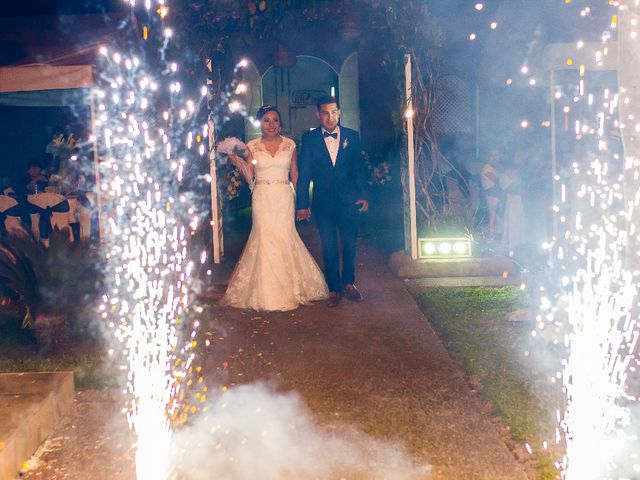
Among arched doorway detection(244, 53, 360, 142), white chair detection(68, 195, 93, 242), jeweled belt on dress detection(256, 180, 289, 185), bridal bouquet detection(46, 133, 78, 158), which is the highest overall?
arched doorway detection(244, 53, 360, 142)

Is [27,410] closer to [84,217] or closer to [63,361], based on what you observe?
[63,361]

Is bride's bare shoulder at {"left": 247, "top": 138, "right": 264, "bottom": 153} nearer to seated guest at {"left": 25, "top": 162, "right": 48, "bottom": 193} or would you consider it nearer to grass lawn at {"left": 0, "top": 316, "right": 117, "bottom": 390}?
grass lawn at {"left": 0, "top": 316, "right": 117, "bottom": 390}

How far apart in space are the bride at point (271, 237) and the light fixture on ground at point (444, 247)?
2249mm

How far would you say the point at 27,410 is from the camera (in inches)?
188

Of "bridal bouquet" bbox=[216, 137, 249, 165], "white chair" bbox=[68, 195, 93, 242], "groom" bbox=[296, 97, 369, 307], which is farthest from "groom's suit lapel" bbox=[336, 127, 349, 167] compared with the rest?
"white chair" bbox=[68, 195, 93, 242]

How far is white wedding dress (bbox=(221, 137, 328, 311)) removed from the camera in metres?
8.04

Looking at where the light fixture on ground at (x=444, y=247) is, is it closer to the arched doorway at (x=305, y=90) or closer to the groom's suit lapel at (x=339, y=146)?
the groom's suit lapel at (x=339, y=146)

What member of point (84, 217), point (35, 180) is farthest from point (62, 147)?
point (84, 217)

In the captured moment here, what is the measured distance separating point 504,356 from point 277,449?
236cm

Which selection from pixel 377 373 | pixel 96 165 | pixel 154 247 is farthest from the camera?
pixel 96 165

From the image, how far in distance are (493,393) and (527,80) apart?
771cm

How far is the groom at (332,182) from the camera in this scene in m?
8.11

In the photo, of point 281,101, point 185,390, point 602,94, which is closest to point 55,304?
point 185,390

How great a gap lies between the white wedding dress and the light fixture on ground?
2303 millimetres
